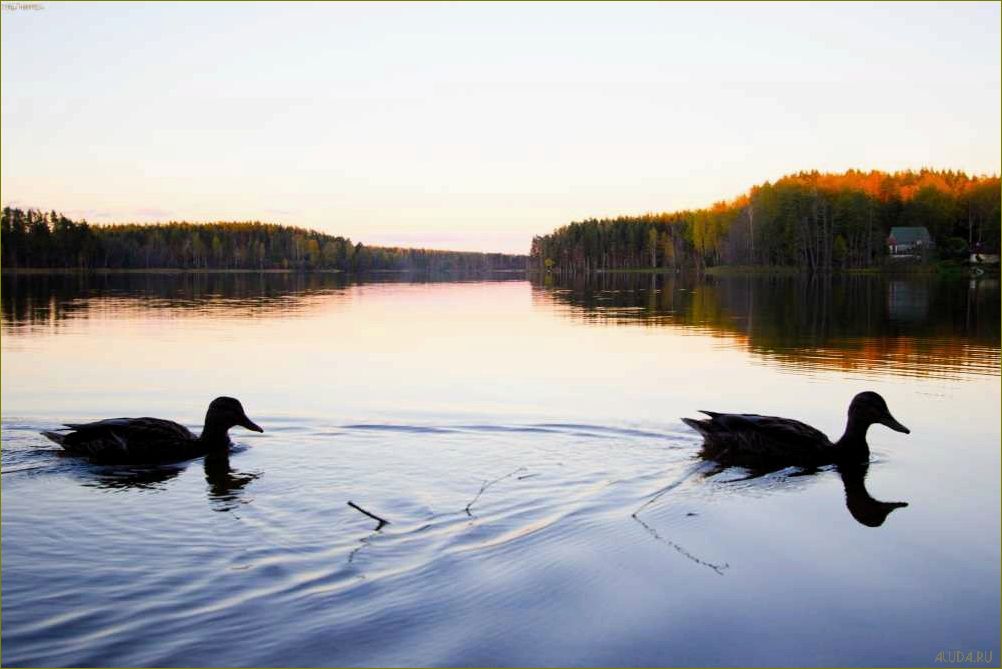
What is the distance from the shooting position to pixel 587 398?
54.6 feet

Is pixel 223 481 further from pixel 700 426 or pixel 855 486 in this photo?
pixel 855 486

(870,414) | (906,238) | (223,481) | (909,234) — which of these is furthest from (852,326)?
(909,234)

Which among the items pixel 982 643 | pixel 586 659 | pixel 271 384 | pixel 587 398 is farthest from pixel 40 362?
pixel 982 643

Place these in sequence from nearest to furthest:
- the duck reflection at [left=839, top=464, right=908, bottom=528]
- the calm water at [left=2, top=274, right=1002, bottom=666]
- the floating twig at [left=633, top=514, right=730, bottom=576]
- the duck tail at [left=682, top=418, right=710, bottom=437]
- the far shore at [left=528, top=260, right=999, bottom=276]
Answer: the calm water at [left=2, top=274, right=1002, bottom=666]
the floating twig at [left=633, top=514, right=730, bottom=576]
the duck reflection at [left=839, top=464, right=908, bottom=528]
the duck tail at [left=682, top=418, right=710, bottom=437]
the far shore at [left=528, top=260, right=999, bottom=276]

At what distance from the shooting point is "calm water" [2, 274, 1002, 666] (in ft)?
19.9

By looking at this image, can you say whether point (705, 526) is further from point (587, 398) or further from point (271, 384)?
point (271, 384)

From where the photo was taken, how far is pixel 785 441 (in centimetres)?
1148

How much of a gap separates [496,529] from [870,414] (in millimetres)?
5891

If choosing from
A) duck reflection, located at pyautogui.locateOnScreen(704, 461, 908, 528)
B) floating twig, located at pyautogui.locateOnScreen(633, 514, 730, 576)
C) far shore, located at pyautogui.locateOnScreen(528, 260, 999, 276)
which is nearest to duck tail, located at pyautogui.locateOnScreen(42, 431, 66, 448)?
floating twig, located at pyautogui.locateOnScreen(633, 514, 730, 576)

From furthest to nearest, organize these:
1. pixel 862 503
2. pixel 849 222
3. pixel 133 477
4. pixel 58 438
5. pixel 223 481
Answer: pixel 849 222, pixel 58 438, pixel 133 477, pixel 223 481, pixel 862 503

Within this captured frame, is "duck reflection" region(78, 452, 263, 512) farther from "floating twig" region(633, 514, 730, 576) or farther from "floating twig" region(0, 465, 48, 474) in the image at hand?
"floating twig" region(633, 514, 730, 576)

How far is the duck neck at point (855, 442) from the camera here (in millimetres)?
11703

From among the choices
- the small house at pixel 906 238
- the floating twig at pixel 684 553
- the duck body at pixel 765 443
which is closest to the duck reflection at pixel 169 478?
the floating twig at pixel 684 553

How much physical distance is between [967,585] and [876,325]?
87.8 feet
